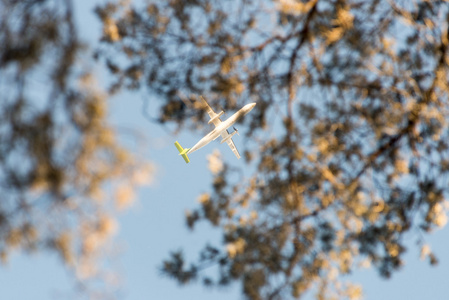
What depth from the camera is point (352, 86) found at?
6316mm

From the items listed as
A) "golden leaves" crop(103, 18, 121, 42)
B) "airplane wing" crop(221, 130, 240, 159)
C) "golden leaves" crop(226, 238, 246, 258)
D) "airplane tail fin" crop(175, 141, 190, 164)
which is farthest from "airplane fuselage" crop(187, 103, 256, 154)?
"golden leaves" crop(103, 18, 121, 42)

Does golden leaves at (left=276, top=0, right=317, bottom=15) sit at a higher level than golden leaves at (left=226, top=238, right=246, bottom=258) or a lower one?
higher

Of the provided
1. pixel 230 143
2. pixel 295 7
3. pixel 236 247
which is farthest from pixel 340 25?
pixel 236 247

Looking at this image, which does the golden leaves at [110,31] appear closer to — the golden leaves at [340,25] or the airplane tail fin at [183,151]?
the airplane tail fin at [183,151]

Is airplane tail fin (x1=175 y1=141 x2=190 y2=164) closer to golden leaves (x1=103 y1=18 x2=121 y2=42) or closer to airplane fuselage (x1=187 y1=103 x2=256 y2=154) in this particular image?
airplane fuselage (x1=187 y1=103 x2=256 y2=154)

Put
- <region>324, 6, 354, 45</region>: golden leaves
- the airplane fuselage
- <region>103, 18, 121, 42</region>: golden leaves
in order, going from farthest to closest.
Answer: <region>103, 18, 121, 42</region>: golden leaves → <region>324, 6, 354, 45</region>: golden leaves → the airplane fuselage

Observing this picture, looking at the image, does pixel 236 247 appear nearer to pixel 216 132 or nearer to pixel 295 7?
pixel 216 132

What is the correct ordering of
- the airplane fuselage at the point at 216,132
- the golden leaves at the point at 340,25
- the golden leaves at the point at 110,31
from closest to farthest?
the airplane fuselage at the point at 216,132 < the golden leaves at the point at 340,25 < the golden leaves at the point at 110,31

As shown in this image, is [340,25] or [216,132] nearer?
[216,132]

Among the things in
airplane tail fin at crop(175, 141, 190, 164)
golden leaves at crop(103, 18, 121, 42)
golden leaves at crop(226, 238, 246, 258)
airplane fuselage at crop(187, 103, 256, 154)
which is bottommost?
golden leaves at crop(226, 238, 246, 258)

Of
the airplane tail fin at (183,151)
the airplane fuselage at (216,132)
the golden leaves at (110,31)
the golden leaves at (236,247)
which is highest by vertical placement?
the golden leaves at (110,31)

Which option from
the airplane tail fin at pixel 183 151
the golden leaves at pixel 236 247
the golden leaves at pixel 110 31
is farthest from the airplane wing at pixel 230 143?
the golden leaves at pixel 110 31

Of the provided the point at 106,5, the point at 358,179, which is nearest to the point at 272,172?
the point at 358,179

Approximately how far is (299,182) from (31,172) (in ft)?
11.6
